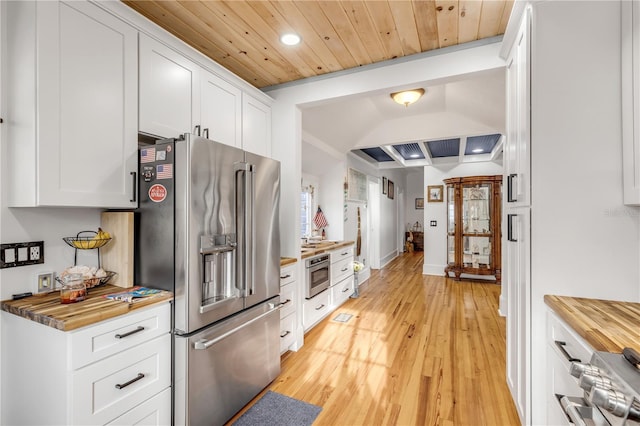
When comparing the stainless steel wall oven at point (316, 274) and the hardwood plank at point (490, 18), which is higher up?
the hardwood plank at point (490, 18)

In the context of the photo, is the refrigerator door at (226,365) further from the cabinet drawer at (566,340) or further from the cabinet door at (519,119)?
the cabinet door at (519,119)

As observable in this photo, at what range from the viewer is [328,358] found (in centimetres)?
269

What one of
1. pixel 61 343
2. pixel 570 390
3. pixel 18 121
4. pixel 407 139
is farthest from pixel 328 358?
pixel 407 139

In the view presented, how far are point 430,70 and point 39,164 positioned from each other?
98.8 inches

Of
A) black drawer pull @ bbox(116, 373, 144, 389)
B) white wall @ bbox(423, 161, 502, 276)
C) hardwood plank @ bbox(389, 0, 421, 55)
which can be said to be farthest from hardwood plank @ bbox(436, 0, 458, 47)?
white wall @ bbox(423, 161, 502, 276)

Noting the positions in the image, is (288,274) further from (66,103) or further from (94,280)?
(66,103)

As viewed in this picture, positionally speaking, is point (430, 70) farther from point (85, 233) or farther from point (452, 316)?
point (452, 316)

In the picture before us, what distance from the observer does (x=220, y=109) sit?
91.2 inches

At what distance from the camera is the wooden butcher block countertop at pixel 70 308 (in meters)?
1.22

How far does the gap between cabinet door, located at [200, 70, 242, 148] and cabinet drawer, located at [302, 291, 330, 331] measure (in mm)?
1854

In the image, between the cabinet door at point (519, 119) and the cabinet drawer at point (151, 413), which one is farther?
the cabinet door at point (519, 119)

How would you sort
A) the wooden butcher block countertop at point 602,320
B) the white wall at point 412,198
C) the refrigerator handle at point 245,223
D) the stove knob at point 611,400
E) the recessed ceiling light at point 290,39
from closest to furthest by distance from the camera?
the stove knob at point 611,400 → the wooden butcher block countertop at point 602,320 → the refrigerator handle at point 245,223 → the recessed ceiling light at point 290,39 → the white wall at point 412,198

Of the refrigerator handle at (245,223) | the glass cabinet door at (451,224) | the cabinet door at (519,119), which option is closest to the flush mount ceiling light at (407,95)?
the cabinet door at (519,119)

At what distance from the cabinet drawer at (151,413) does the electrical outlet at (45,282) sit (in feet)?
2.59
